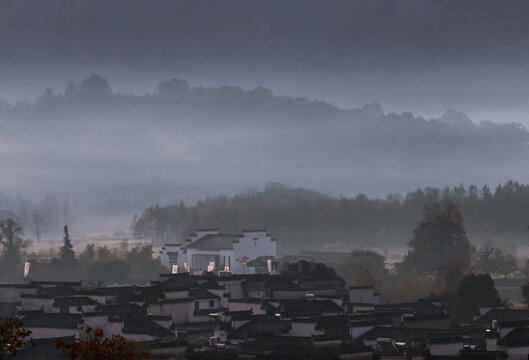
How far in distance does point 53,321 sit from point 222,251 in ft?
175

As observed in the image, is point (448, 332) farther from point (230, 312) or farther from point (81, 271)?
point (81, 271)

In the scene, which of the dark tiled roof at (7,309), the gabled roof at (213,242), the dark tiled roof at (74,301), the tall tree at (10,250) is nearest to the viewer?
the dark tiled roof at (74,301)

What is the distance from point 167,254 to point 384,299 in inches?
1629

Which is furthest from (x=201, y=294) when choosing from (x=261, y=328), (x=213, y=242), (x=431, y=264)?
(x=213, y=242)

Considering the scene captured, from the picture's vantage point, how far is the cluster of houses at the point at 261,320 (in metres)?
73.6

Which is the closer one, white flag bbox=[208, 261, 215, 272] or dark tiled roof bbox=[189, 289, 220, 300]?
dark tiled roof bbox=[189, 289, 220, 300]

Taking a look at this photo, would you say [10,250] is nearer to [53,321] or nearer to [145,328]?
[53,321]

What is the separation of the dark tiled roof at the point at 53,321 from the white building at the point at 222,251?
43375 millimetres

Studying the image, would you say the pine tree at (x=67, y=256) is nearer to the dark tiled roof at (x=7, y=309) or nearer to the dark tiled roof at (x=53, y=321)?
the dark tiled roof at (x=7, y=309)

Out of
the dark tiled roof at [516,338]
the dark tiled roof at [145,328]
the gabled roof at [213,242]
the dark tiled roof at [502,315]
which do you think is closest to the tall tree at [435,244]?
the gabled roof at [213,242]

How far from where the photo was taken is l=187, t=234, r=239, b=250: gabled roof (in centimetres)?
14388

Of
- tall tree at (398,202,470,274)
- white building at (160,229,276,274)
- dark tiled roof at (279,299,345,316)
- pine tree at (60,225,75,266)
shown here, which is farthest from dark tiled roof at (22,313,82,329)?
pine tree at (60,225,75,266)

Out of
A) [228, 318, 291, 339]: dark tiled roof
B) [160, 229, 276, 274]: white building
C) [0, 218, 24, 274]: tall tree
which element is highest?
[0, 218, 24, 274]: tall tree

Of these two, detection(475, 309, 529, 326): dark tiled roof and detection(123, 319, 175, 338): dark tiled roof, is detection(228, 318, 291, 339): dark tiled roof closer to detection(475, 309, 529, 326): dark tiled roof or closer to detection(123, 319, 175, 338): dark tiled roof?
detection(123, 319, 175, 338): dark tiled roof
